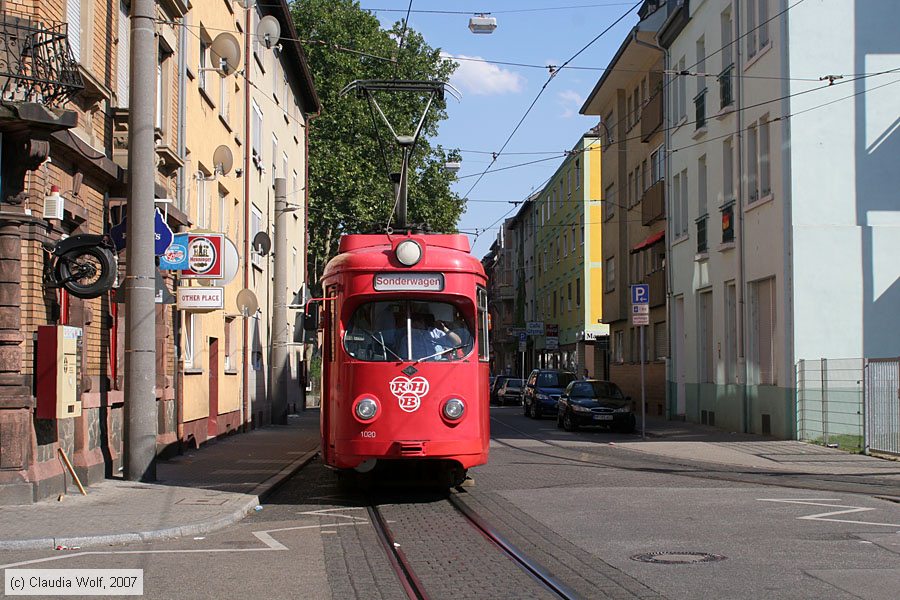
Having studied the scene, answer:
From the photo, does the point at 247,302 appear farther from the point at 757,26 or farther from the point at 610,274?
the point at 610,274

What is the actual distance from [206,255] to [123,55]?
3.61m

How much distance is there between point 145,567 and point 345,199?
42.9m

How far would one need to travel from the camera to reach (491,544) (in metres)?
10.2

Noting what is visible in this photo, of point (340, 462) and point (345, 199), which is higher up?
point (345, 199)

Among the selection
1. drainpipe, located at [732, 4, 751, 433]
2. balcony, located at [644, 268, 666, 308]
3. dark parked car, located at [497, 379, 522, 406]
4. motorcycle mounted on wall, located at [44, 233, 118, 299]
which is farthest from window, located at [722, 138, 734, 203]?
dark parked car, located at [497, 379, 522, 406]

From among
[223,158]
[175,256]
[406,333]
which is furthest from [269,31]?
[406,333]

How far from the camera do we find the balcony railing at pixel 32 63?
12.0m

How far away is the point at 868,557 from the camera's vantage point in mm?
9047

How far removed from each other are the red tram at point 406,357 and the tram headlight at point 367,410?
1 cm

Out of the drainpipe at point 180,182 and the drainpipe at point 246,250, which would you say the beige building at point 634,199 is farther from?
the drainpipe at point 180,182

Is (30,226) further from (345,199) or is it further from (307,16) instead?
(307,16)

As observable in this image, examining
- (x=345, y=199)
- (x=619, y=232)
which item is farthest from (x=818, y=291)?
(x=345, y=199)

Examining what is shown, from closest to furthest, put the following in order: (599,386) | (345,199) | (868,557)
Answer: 1. (868,557)
2. (599,386)
3. (345,199)

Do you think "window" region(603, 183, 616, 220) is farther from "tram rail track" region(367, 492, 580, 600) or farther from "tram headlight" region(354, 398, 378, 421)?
"tram rail track" region(367, 492, 580, 600)
